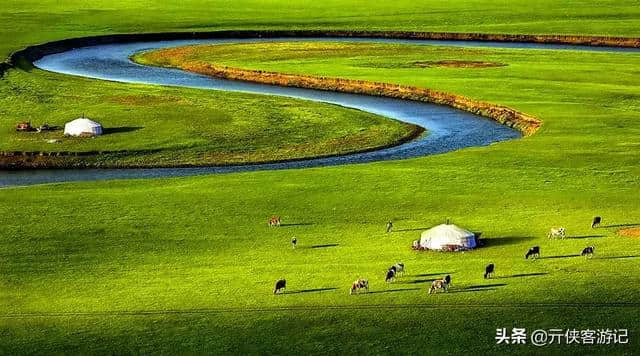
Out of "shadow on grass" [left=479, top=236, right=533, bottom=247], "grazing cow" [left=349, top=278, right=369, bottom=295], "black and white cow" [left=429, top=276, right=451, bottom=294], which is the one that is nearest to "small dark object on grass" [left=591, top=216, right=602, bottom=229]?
"shadow on grass" [left=479, top=236, right=533, bottom=247]

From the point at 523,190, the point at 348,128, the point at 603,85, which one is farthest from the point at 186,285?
the point at 603,85

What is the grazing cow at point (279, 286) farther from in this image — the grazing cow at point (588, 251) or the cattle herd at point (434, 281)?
the grazing cow at point (588, 251)

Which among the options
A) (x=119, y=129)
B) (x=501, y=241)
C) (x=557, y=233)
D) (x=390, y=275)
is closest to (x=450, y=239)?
(x=501, y=241)

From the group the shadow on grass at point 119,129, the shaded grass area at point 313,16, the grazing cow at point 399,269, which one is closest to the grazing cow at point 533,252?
the grazing cow at point 399,269

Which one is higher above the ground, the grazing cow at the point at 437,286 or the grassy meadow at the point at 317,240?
the grazing cow at the point at 437,286

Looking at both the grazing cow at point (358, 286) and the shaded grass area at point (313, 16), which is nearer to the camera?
the grazing cow at point (358, 286)

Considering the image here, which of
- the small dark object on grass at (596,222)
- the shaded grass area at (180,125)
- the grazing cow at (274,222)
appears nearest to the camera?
the small dark object on grass at (596,222)

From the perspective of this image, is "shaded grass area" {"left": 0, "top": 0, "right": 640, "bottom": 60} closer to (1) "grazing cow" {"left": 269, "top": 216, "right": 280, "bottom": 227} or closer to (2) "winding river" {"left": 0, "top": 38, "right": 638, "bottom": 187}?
(2) "winding river" {"left": 0, "top": 38, "right": 638, "bottom": 187}

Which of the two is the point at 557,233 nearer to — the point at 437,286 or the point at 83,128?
the point at 437,286

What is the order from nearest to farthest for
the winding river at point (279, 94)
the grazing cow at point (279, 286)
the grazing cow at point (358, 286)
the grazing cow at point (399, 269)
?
1. the grazing cow at point (358, 286)
2. the grazing cow at point (279, 286)
3. the grazing cow at point (399, 269)
4. the winding river at point (279, 94)
